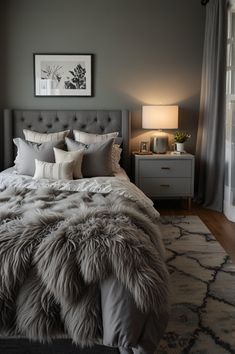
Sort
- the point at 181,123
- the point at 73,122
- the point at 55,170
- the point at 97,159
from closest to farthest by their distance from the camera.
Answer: the point at 55,170 < the point at 97,159 < the point at 73,122 < the point at 181,123

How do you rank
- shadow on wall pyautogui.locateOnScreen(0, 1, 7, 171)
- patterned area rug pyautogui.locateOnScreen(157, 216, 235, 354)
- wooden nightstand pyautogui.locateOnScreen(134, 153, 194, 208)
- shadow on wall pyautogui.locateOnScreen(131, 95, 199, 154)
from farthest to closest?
shadow on wall pyautogui.locateOnScreen(131, 95, 199, 154)
shadow on wall pyautogui.locateOnScreen(0, 1, 7, 171)
wooden nightstand pyautogui.locateOnScreen(134, 153, 194, 208)
patterned area rug pyautogui.locateOnScreen(157, 216, 235, 354)

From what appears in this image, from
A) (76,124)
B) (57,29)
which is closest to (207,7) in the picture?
(57,29)

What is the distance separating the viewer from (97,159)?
3807mm

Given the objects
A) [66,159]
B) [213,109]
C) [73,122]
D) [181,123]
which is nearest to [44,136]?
[73,122]

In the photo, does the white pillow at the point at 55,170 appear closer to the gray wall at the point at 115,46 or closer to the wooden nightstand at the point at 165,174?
the wooden nightstand at the point at 165,174

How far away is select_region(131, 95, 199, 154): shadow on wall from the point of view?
188 inches

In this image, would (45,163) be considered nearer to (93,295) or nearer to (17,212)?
(17,212)

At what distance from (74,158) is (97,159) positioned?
0.26 metres

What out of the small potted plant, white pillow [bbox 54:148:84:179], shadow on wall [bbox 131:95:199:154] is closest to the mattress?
white pillow [bbox 54:148:84:179]

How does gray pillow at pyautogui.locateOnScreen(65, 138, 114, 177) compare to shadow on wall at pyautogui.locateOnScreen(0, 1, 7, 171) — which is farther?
shadow on wall at pyautogui.locateOnScreen(0, 1, 7, 171)

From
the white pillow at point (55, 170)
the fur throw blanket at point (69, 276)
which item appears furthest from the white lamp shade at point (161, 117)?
the fur throw blanket at point (69, 276)

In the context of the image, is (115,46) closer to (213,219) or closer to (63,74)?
(63,74)

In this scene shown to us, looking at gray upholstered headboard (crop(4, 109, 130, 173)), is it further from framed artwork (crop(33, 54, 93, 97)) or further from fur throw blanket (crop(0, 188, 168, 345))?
fur throw blanket (crop(0, 188, 168, 345))

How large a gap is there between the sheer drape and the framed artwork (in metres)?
1.44
